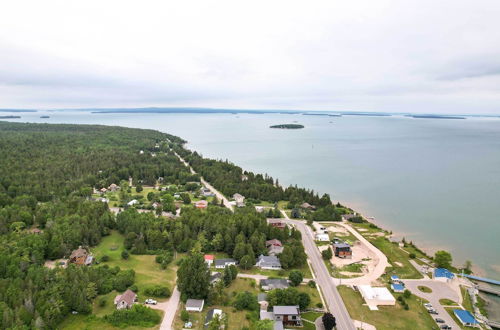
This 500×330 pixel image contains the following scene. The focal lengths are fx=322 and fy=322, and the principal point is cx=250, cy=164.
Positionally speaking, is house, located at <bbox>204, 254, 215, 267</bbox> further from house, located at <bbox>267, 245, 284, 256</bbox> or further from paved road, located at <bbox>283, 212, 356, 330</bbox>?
paved road, located at <bbox>283, 212, 356, 330</bbox>

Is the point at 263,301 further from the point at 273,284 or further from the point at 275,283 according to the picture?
the point at 275,283

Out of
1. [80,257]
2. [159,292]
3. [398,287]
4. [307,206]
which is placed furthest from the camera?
[307,206]

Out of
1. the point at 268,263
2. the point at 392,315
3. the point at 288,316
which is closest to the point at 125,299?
the point at 288,316

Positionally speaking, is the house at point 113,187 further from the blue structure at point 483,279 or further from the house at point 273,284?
the blue structure at point 483,279

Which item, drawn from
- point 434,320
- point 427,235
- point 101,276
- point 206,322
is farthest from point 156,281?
point 427,235

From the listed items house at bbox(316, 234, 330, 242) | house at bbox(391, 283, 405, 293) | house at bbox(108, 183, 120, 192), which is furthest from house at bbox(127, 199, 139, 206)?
house at bbox(391, 283, 405, 293)

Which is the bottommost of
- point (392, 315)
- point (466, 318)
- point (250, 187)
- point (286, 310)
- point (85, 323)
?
point (85, 323)

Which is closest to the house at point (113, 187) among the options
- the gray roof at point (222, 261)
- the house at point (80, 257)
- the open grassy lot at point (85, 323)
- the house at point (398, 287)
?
the house at point (80, 257)
